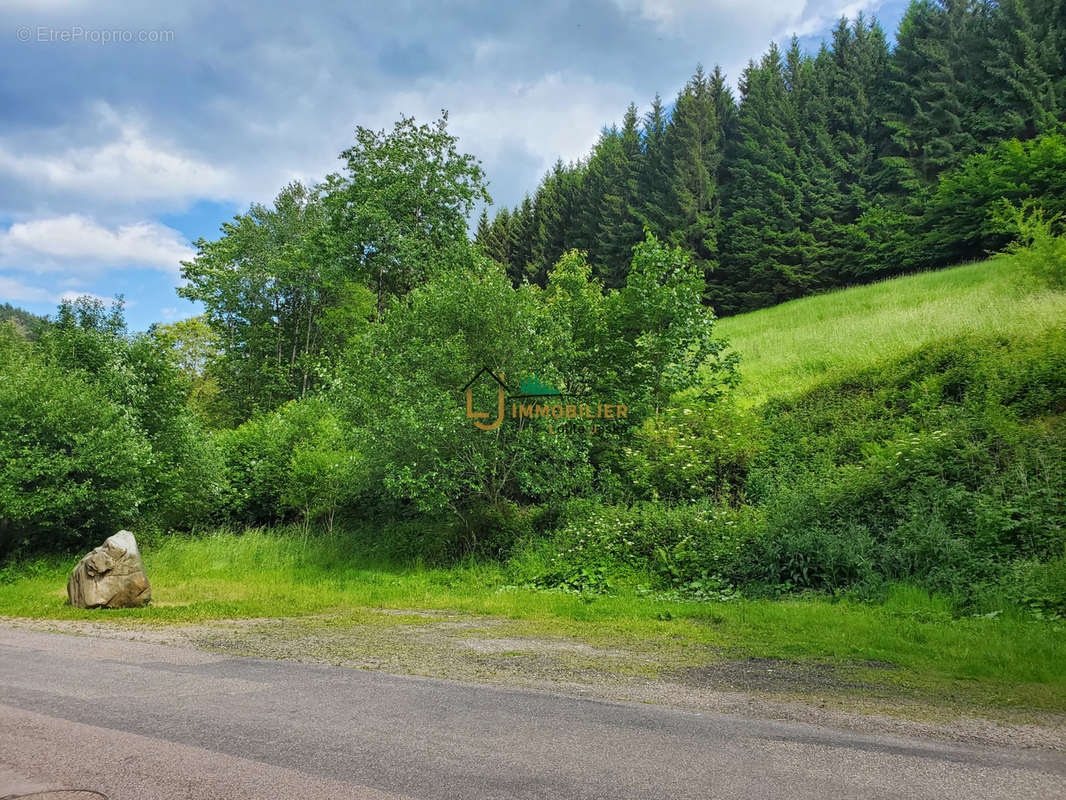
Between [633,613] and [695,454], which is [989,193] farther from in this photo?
[633,613]

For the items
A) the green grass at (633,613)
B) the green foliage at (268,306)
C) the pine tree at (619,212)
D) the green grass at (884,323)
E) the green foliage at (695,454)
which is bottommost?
the green grass at (633,613)

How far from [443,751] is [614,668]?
2545 millimetres

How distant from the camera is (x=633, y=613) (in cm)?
868

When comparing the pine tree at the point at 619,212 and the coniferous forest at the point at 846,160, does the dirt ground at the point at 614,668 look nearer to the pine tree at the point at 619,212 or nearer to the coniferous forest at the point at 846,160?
the coniferous forest at the point at 846,160

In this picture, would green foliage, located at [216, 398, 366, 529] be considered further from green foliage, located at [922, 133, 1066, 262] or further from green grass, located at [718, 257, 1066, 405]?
green foliage, located at [922, 133, 1066, 262]

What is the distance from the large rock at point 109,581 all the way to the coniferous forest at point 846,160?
89.6 feet

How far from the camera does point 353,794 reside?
3.22m

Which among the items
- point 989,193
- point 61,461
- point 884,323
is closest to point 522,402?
point 61,461

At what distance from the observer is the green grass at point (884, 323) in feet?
50.9

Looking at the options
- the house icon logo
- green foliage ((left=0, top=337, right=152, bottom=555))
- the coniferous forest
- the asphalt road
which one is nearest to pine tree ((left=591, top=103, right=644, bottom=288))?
the coniferous forest

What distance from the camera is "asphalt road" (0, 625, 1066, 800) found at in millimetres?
3289

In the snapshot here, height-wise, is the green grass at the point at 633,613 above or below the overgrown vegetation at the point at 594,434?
below

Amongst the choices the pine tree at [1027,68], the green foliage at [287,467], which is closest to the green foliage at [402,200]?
the green foliage at [287,467]

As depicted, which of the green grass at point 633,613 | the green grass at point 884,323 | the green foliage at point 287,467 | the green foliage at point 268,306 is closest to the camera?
the green grass at point 633,613
